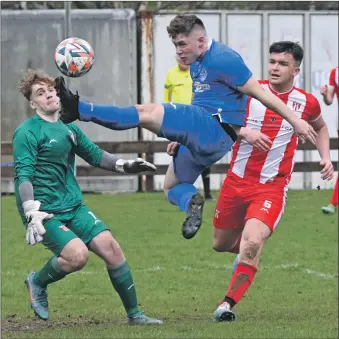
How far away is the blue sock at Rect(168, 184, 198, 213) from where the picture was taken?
9086 mm

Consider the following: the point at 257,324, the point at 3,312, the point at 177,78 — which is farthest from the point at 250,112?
the point at 177,78

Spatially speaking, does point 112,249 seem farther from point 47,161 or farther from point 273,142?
point 273,142

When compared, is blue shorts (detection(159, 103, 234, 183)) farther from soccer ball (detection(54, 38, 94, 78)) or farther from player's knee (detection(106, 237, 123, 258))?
player's knee (detection(106, 237, 123, 258))

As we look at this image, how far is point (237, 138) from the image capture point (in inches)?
358

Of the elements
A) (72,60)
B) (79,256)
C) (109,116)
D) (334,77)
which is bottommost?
(79,256)

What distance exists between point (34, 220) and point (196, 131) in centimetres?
145

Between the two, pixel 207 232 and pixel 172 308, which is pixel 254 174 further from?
pixel 207 232

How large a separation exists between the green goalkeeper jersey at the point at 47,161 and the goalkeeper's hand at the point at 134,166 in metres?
0.42

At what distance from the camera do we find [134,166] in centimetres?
940

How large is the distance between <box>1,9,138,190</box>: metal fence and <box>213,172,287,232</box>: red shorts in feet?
38.5

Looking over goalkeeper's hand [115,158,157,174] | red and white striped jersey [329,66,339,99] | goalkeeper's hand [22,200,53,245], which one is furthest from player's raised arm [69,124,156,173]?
red and white striped jersey [329,66,339,99]

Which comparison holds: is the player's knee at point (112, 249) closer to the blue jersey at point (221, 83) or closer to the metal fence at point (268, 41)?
the blue jersey at point (221, 83)

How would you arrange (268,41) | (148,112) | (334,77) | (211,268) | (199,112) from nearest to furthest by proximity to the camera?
1. (148,112)
2. (199,112)
3. (211,268)
4. (334,77)
5. (268,41)

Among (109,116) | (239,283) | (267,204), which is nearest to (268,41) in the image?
(267,204)
